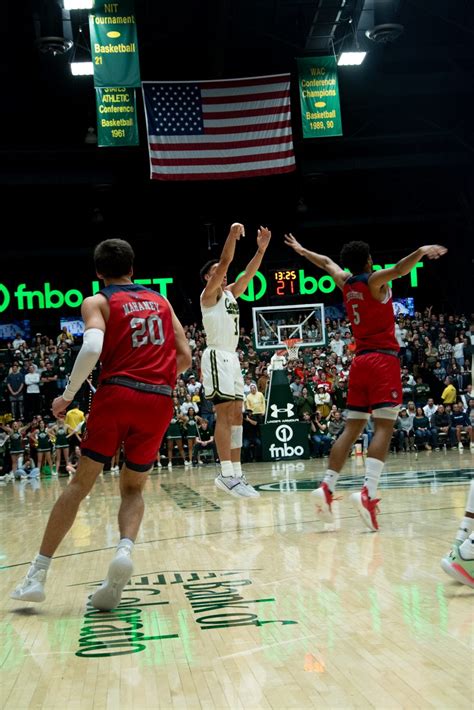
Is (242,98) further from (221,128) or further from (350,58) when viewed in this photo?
(350,58)

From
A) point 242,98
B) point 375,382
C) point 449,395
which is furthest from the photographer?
point 449,395

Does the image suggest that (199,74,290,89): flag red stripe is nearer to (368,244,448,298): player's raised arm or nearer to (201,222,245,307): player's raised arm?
(201,222,245,307): player's raised arm

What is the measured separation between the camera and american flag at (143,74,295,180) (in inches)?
800

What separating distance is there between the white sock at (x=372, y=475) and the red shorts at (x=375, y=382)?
399 mm

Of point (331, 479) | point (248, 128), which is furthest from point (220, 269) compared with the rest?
A: point (248, 128)

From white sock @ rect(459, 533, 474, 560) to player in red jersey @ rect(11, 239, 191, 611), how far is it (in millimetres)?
1502

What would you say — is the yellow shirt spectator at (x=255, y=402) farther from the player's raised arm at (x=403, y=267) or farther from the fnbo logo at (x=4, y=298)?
the fnbo logo at (x=4, y=298)

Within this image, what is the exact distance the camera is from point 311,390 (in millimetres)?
20469

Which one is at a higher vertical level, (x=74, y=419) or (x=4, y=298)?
(x=4, y=298)

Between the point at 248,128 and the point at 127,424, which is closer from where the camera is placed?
the point at 127,424

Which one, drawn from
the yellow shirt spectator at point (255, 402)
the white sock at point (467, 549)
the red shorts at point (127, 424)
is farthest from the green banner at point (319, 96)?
the white sock at point (467, 549)

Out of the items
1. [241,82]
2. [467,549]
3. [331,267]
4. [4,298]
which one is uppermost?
[241,82]

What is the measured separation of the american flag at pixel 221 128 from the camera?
20312 mm

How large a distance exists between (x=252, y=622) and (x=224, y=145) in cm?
1852
